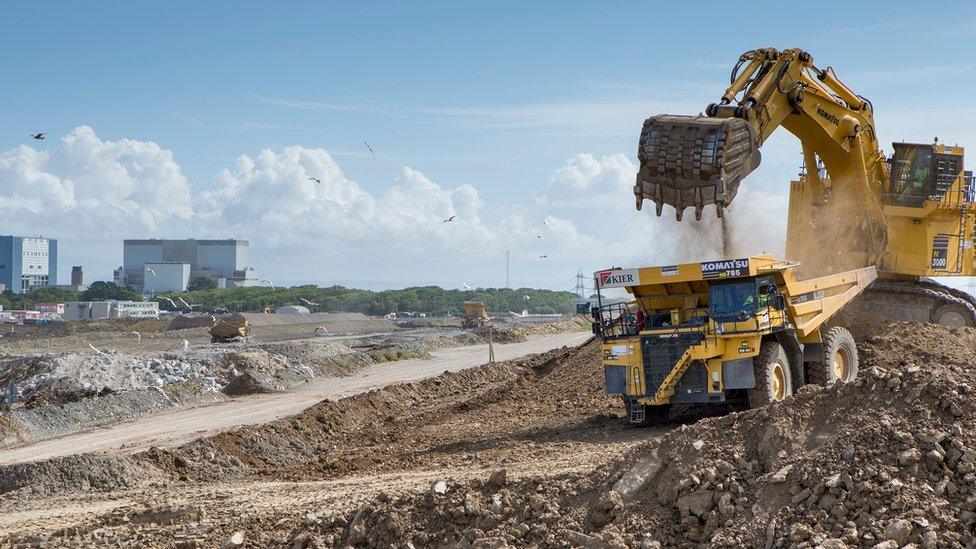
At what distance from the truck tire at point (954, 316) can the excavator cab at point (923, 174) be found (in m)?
2.18

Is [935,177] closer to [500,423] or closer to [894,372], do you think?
[500,423]

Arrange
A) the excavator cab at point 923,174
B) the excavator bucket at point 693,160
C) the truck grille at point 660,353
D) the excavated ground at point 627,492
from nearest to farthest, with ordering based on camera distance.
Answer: the excavated ground at point 627,492
the truck grille at point 660,353
the excavator bucket at point 693,160
the excavator cab at point 923,174

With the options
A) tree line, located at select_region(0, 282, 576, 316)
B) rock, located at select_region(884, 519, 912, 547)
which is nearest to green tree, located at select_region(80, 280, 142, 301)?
tree line, located at select_region(0, 282, 576, 316)

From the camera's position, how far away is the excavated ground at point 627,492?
868 cm

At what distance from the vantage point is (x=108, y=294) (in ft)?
434

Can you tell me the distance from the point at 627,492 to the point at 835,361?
9.14m

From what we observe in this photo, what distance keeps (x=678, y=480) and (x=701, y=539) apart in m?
0.73

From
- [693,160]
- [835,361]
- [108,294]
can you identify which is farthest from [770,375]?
[108,294]

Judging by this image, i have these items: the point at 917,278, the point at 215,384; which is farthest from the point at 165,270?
the point at 917,278

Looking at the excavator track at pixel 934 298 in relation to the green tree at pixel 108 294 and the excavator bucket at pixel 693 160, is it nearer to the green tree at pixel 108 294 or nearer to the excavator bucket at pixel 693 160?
the excavator bucket at pixel 693 160

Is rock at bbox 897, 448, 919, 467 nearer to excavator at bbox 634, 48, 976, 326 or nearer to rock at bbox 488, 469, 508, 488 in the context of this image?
rock at bbox 488, 469, 508, 488

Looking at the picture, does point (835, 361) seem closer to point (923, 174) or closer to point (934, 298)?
point (934, 298)

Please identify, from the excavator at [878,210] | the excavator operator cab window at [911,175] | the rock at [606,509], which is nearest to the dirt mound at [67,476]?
the rock at [606,509]

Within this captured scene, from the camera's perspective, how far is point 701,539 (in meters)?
9.00
